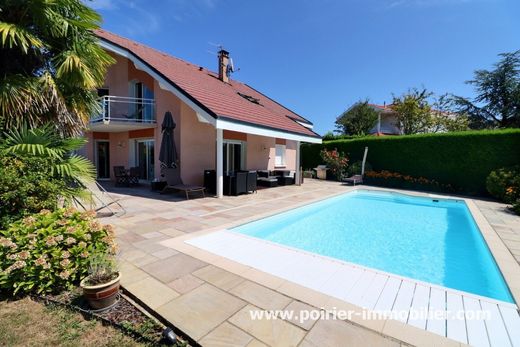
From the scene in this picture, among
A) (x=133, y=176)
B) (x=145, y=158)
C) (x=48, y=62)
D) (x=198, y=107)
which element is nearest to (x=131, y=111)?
(x=145, y=158)

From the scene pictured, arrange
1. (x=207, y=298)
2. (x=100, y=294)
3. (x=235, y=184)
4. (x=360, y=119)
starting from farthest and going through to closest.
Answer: (x=360, y=119) → (x=235, y=184) → (x=207, y=298) → (x=100, y=294)

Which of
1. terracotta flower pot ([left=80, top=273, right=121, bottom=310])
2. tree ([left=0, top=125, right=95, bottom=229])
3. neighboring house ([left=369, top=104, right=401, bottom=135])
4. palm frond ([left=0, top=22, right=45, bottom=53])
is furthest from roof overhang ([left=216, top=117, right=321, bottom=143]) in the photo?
neighboring house ([left=369, top=104, right=401, bottom=135])

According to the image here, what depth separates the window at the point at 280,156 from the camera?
20.1 metres

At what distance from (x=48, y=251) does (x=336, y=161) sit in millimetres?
18346

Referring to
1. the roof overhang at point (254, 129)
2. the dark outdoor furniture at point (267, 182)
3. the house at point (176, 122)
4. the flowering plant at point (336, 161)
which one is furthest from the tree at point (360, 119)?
the dark outdoor furniture at point (267, 182)

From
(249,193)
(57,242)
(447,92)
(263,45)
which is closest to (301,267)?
(57,242)

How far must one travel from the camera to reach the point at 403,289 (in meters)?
3.58

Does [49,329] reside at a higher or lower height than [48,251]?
lower

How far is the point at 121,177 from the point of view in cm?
1295

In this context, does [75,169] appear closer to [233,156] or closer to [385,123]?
[233,156]

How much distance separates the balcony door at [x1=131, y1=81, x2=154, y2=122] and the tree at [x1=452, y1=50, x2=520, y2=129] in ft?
99.2

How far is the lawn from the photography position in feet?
8.23

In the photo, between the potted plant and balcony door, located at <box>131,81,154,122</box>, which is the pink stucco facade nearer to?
balcony door, located at <box>131,81,154,122</box>

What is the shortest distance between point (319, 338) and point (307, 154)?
68.1 feet
